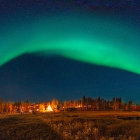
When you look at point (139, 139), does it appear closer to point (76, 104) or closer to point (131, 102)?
point (131, 102)

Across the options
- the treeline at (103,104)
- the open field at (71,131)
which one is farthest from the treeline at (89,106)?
the open field at (71,131)

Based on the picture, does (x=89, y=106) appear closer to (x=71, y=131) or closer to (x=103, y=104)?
(x=103, y=104)

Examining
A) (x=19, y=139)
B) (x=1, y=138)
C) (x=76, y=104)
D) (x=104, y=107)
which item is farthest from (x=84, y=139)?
(x=76, y=104)

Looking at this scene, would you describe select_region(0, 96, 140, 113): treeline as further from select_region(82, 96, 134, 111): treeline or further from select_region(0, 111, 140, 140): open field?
select_region(0, 111, 140, 140): open field

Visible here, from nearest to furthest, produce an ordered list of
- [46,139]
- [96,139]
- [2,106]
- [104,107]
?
[96,139], [46,139], [2,106], [104,107]

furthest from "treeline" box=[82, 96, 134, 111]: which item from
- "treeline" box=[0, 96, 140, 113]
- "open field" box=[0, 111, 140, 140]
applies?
"open field" box=[0, 111, 140, 140]

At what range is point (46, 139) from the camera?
1792 cm

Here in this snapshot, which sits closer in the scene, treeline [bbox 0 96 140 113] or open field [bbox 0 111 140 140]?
open field [bbox 0 111 140 140]

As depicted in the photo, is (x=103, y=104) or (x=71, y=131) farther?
(x=103, y=104)

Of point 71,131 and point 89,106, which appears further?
point 89,106

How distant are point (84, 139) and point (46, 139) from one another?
141 inches

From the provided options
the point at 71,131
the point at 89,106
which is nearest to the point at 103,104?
the point at 89,106

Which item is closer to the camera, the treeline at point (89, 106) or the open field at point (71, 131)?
the open field at point (71, 131)

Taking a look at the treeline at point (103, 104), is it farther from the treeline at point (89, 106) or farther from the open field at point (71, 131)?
the open field at point (71, 131)
